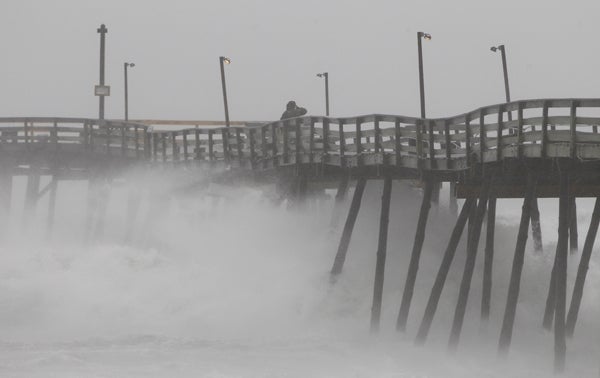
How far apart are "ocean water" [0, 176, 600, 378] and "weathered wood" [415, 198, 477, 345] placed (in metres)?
0.42

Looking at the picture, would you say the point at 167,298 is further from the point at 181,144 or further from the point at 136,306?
the point at 181,144

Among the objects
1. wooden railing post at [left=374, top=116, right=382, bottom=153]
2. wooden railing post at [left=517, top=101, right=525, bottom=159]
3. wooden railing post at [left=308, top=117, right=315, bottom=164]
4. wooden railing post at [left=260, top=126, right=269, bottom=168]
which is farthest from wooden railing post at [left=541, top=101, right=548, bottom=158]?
wooden railing post at [left=260, top=126, right=269, bottom=168]

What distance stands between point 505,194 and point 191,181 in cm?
1023

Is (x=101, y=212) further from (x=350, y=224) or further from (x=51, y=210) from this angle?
(x=350, y=224)

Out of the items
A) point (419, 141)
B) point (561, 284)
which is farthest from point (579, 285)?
point (419, 141)

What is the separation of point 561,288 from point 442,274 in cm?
275

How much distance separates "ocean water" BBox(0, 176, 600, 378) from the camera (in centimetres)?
1927

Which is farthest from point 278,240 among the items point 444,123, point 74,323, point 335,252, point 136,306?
point 444,123

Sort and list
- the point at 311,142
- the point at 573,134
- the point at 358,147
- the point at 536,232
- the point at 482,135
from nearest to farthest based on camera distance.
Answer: the point at 573,134 < the point at 482,135 < the point at 358,147 < the point at 311,142 < the point at 536,232

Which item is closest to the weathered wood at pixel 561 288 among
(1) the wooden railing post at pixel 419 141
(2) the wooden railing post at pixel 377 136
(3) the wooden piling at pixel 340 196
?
(1) the wooden railing post at pixel 419 141

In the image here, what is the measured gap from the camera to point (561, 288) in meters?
18.2

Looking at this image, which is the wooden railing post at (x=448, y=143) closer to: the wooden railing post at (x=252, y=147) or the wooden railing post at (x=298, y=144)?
the wooden railing post at (x=298, y=144)

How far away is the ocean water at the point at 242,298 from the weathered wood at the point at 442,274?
0.42 metres

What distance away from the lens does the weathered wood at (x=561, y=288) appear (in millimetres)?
18109
